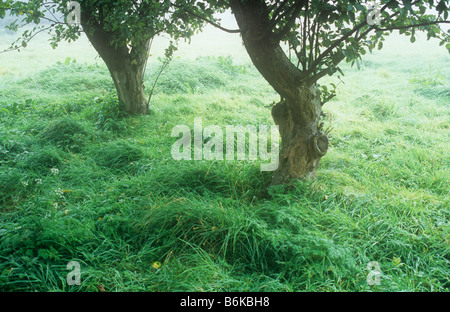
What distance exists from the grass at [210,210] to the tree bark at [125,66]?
303 millimetres

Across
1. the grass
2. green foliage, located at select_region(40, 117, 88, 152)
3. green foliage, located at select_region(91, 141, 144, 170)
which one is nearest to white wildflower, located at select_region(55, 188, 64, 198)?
the grass

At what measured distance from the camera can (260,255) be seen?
6.77ft

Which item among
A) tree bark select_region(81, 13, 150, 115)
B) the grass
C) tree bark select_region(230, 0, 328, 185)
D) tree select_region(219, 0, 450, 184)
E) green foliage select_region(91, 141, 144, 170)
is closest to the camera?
the grass

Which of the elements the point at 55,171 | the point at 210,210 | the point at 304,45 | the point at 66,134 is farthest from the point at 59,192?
the point at 304,45

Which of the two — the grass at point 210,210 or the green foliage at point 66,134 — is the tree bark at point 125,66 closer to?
the grass at point 210,210

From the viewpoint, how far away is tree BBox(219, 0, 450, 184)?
223 cm

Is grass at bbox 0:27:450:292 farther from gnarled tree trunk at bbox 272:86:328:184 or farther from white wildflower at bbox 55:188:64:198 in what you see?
gnarled tree trunk at bbox 272:86:328:184

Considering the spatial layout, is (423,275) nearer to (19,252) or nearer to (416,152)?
(416,152)

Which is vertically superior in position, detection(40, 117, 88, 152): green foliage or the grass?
detection(40, 117, 88, 152): green foliage

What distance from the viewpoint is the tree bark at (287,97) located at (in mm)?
2498

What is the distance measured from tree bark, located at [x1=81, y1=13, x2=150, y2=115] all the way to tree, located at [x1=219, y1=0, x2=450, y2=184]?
99.1 inches

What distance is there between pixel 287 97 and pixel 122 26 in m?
1.78

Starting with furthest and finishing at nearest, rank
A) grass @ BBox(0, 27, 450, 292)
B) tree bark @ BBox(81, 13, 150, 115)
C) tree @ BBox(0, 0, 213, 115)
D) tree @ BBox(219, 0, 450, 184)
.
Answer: tree bark @ BBox(81, 13, 150, 115) → tree @ BBox(0, 0, 213, 115) → tree @ BBox(219, 0, 450, 184) → grass @ BBox(0, 27, 450, 292)

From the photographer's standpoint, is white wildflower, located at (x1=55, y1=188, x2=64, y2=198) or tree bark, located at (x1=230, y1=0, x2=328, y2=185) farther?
white wildflower, located at (x1=55, y1=188, x2=64, y2=198)
